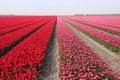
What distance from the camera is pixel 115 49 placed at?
13.1m

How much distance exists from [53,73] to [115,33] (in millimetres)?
→ 16025

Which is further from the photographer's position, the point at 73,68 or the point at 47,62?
the point at 47,62

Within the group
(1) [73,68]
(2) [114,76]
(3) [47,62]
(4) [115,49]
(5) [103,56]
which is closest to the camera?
(2) [114,76]

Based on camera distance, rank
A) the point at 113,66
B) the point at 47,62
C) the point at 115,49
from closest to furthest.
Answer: the point at 113,66
the point at 47,62
the point at 115,49

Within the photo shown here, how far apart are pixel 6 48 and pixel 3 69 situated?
5.44m

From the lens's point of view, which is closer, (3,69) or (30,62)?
(3,69)

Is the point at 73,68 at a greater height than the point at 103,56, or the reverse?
the point at 73,68

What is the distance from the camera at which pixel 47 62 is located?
10.5 metres

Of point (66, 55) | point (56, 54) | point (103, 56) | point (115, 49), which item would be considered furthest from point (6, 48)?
point (115, 49)

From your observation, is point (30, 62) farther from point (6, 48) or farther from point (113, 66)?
point (6, 48)

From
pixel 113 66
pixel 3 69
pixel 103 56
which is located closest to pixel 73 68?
pixel 3 69

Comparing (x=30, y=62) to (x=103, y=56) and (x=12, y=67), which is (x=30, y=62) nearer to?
(x=12, y=67)

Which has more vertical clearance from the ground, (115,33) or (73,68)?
(73,68)

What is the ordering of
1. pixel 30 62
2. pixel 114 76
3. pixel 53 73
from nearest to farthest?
pixel 114 76
pixel 30 62
pixel 53 73
